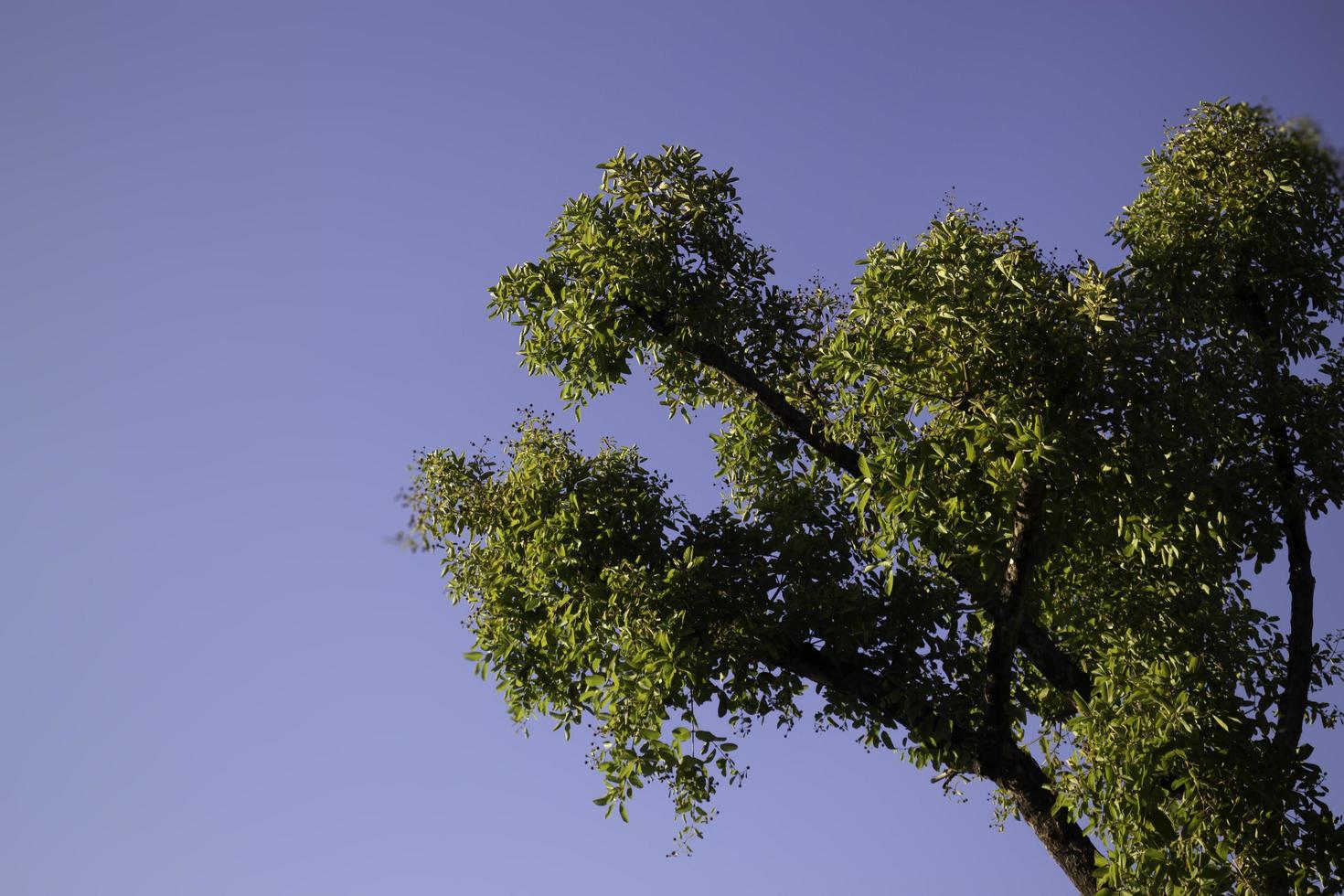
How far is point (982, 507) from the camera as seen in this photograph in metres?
9.83

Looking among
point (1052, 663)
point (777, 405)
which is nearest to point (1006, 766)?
point (1052, 663)

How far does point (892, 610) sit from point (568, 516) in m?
3.37

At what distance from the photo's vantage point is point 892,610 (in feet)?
40.0

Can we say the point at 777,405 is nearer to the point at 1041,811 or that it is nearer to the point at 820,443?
the point at 820,443

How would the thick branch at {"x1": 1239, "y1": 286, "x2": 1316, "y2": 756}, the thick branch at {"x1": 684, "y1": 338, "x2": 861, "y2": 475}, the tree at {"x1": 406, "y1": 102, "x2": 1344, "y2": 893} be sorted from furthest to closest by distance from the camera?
the thick branch at {"x1": 684, "y1": 338, "x2": 861, "y2": 475} → the thick branch at {"x1": 1239, "y1": 286, "x2": 1316, "y2": 756} → the tree at {"x1": 406, "y1": 102, "x2": 1344, "y2": 893}

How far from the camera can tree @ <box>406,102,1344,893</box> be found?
9.77 m

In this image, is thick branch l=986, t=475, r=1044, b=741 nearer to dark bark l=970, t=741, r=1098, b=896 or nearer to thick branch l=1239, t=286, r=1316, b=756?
dark bark l=970, t=741, r=1098, b=896

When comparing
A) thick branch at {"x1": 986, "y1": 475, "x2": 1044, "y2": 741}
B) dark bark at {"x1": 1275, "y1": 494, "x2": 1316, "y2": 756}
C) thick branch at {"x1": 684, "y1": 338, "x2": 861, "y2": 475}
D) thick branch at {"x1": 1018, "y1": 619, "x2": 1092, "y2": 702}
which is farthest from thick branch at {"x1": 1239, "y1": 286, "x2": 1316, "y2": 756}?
thick branch at {"x1": 684, "y1": 338, "x2": 861, "y2": 475}

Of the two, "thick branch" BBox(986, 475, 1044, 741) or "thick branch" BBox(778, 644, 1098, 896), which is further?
"thick branch" BBox(778, 644, 1098, 896)

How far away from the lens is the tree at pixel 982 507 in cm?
977

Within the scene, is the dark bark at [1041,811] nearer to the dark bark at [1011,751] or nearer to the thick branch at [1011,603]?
the dark bark at [1011,751]

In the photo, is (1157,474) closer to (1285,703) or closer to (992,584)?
(992,584)

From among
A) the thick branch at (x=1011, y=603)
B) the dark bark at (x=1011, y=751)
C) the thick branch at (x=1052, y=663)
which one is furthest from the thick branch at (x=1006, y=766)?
the thick branch at (x=1052, y=663)

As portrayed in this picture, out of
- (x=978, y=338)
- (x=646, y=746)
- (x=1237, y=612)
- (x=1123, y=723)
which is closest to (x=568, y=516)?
(x=646, y=746)
